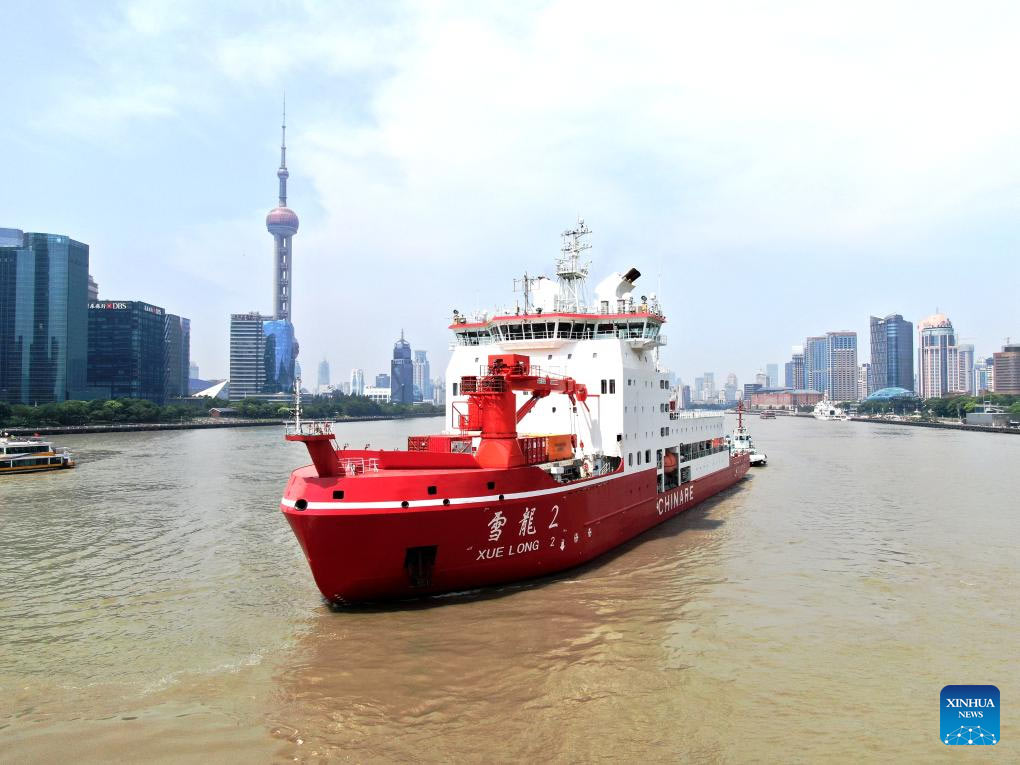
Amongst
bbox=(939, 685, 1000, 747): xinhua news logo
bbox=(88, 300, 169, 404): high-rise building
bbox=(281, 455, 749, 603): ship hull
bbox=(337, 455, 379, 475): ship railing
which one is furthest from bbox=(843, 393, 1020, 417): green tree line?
bbox=(88, 300, 169, 404): high-rise building

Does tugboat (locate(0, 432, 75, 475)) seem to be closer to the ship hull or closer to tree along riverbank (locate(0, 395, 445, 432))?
tree along riverbank (locate(0, 395, 445, 432))

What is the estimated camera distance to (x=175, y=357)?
173 meters

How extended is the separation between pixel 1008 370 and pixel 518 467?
693 ft

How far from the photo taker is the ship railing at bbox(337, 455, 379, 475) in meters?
13.9

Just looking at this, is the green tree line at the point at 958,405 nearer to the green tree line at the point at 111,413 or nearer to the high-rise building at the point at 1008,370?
the high-rise building at the point at 1008,370

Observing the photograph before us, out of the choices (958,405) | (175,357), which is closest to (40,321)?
(175,357)

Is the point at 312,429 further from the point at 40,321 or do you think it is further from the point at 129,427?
the point at 40,321

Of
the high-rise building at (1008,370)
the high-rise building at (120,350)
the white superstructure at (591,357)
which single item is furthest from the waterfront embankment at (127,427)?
the high-rise building at (1008,370)

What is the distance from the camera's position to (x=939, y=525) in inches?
939

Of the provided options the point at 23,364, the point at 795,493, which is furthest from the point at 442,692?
the point at 23,364

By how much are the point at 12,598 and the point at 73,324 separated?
392 feet

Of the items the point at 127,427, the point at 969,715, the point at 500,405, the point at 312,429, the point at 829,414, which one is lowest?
the point at 969,715

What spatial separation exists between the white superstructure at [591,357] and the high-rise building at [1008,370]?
198m

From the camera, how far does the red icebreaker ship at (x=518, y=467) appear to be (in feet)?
41.8
